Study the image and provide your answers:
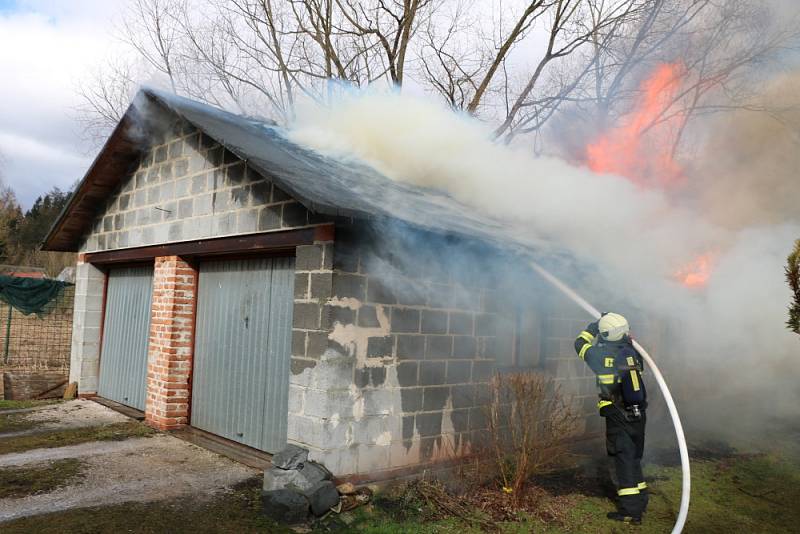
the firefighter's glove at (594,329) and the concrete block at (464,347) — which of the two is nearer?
the firefighter's glove at (594,329)

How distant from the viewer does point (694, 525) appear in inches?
225

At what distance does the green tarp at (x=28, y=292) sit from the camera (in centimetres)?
1302

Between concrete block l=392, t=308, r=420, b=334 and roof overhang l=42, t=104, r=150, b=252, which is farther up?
roof overhang l=42, t=104, r=150, b=252

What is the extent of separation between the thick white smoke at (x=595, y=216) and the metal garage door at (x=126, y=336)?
3573 mm

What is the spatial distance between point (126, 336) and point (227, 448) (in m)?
3.58

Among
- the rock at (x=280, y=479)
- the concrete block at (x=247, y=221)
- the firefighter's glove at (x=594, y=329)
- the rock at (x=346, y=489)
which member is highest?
the concrete block at (x=247, y=221)

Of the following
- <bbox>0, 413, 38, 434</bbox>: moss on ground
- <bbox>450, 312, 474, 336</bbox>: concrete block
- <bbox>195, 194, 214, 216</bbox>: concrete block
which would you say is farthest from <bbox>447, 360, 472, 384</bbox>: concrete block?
<bbox>0, 413, 38, 434</bbox>: moss on ground

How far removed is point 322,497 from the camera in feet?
16.4

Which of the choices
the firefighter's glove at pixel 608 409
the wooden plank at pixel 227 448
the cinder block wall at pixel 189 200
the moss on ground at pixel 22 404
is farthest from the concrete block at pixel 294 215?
the moss on ground at pixel 22 404

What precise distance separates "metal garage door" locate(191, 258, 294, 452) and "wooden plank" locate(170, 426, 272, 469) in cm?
8

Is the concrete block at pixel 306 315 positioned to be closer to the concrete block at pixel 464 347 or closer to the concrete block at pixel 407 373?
the concrete block at pixel 407 373

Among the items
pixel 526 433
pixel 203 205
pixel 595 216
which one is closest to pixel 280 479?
pixel 526 433

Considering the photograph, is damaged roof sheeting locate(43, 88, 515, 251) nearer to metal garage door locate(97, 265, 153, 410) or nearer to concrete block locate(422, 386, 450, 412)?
metal garage door locate(97, 265, 153, 410)

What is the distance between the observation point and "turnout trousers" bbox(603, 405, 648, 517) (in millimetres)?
5617
